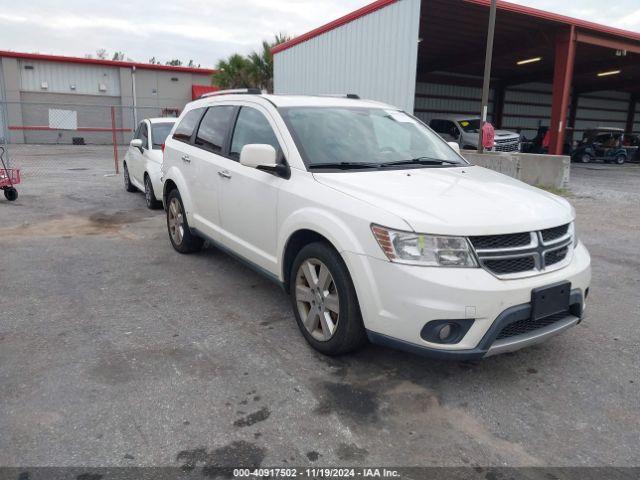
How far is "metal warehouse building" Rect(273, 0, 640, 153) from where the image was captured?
1362 centimetres

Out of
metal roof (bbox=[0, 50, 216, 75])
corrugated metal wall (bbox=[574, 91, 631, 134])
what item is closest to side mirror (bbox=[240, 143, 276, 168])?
metal roof (bbox=[0, 50, 216, 75])


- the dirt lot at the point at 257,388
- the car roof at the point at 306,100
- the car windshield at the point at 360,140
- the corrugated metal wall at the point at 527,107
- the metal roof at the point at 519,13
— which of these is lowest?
the dirt lot at the point at 257,388

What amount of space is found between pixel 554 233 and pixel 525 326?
627mm

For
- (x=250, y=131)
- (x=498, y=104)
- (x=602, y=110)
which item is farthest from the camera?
(x=602, y=110)

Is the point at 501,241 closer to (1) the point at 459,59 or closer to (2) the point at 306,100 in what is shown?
(2) the point at 306,100

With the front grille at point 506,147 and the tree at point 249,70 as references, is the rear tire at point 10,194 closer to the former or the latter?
the front grille at point 506,147

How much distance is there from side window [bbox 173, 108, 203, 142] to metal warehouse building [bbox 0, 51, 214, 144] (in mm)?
23843

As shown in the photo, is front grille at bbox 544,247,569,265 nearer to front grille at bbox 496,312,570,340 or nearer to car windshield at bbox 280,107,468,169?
front grille at bbox 496,312,570,340

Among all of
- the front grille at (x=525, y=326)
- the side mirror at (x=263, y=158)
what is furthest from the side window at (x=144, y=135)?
the front grille at (x=525, y=326)

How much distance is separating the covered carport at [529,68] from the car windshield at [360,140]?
38.0 feet

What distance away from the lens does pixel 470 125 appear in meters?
18.1

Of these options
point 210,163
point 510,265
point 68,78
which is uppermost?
point 68,78

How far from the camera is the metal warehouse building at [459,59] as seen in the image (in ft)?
44.7

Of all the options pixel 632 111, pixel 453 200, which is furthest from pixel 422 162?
pixel 632 111
